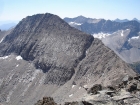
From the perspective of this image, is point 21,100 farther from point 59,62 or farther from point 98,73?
point 98,73

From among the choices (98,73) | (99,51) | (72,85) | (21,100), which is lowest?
(21,100)

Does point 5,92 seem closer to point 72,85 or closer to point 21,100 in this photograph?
point 21,100

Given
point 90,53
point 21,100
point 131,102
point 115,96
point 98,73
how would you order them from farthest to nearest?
point 90,53 → point 21,100 → point 98,73 → point 115,96 → point 131,102

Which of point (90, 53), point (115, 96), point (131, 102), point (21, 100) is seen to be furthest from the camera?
point (90, 53)

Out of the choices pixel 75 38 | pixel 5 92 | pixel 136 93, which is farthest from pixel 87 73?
pixel 136 93

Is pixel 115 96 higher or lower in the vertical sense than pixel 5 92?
higher

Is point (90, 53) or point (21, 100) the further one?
point (90, 53)

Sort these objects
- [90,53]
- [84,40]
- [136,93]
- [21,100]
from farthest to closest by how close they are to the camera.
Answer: [84,40] < [90,53] < [21,100] < [136,93]

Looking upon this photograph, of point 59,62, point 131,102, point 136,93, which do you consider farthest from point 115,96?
point 59,62

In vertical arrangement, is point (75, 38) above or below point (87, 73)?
above
